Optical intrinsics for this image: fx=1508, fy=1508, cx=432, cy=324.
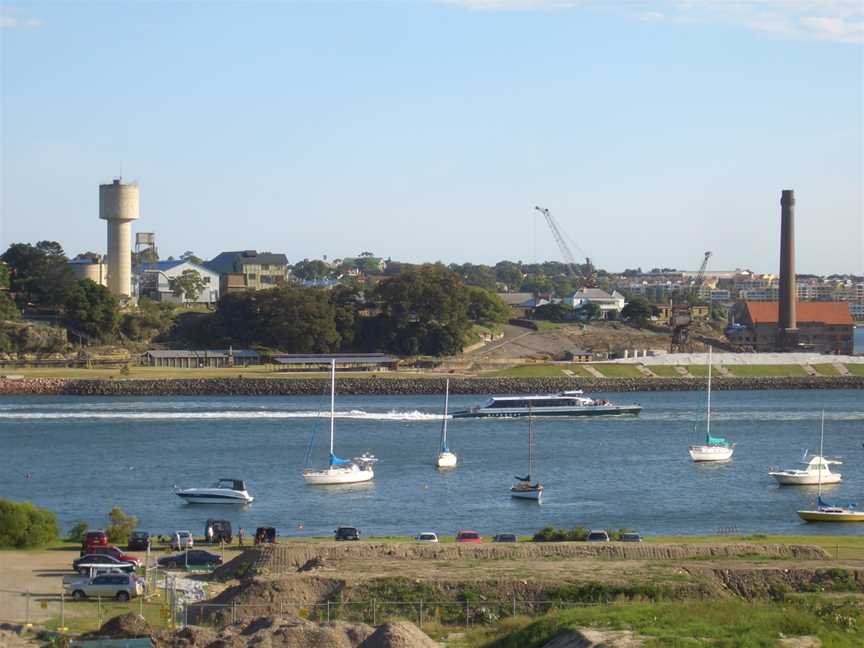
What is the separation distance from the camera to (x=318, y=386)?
8550 centimetres

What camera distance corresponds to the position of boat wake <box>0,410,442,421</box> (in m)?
67.8

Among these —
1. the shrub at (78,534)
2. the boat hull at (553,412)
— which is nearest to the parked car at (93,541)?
the shrub at (78,534)

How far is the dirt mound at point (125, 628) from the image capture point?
19.4m

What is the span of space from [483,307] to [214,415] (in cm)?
4142

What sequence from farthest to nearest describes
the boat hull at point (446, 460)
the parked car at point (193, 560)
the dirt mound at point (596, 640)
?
the boat hull at point (446, 460)
the parked car at point (193, 560)
the dirt mound at point (596, 640)

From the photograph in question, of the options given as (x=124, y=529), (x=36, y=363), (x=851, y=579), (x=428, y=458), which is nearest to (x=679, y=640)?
(x=851, y=579)

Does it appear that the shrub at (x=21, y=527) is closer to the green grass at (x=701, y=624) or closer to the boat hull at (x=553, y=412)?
the green grass at (x=701, y=624)

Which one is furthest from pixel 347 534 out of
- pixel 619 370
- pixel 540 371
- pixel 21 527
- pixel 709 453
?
pixel 619 370

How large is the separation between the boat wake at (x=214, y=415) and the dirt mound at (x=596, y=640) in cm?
4916

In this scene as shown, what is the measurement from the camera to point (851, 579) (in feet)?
73.0

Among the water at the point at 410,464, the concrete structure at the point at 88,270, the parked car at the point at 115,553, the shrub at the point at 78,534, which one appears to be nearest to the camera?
the parked car at the point at 115,553

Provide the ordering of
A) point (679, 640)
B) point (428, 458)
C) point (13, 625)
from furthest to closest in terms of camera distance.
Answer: point (428, 458) → point (13, 625) → point (679, 640)

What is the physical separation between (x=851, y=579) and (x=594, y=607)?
15.8 ft

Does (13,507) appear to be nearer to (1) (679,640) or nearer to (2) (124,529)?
(2) (124,529)
